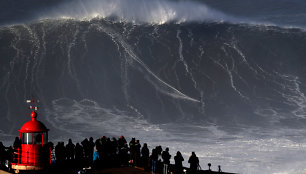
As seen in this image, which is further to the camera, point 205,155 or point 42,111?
point 42,111

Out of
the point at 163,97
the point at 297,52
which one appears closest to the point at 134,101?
the point at 163,97

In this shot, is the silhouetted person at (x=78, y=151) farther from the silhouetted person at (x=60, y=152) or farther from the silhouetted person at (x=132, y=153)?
the silhouetted person at (x=132, y=153)

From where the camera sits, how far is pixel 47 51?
3307 inches

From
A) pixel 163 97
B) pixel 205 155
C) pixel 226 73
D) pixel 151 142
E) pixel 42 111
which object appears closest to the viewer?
pixel 205 155

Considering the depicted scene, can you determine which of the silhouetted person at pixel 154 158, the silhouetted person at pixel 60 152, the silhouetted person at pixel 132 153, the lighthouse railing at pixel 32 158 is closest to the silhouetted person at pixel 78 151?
the silhouetted person at pixel 60 152

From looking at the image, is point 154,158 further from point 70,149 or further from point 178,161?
point 70,149

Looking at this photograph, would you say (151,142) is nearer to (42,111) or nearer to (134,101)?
(134,101)

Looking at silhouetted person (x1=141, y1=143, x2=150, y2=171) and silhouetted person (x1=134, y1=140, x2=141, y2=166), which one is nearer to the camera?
silhouetted person (x1=141, y1=143, x2=150, y2=171)

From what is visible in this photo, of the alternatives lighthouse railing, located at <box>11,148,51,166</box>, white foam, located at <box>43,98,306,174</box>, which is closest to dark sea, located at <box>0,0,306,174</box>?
white foam, located at <box>43,98,306,174</box>

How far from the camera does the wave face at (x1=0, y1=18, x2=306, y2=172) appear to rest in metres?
72.8

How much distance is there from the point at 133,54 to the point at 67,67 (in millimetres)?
11699

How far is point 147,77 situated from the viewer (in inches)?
3083

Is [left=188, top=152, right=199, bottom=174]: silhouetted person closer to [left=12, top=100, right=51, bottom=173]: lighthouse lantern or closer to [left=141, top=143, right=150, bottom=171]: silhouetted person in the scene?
[left=141, top=143, right=150, bottom=171]: silhouetted person

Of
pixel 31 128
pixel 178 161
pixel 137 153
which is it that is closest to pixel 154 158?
pixel 178 161
